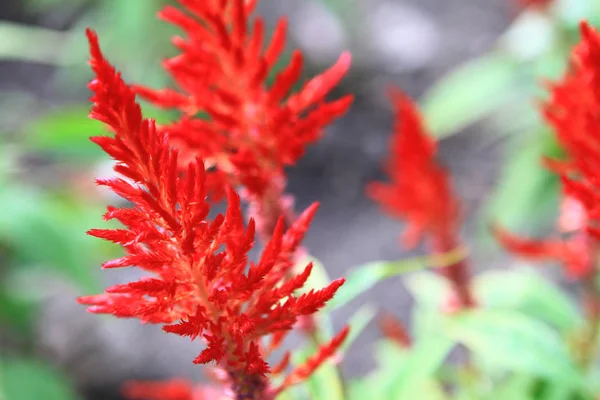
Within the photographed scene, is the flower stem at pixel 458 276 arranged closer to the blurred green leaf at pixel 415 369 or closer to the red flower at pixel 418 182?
the red flower at pixel 418 182

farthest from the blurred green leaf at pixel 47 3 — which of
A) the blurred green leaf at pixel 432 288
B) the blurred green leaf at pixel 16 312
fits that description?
the blurred green leaf at pixel 432 288

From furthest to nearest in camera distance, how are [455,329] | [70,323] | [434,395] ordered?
[70,323], [434,395], [455,329]

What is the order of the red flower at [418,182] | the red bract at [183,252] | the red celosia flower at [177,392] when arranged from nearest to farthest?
the red bract at [183,252] → the red celosia flower at [177,392] → the red flower at [418,182]

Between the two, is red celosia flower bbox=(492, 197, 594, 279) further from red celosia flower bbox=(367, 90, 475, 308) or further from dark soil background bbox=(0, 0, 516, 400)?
dark soil background bbox=(0, 0, 516, 400)

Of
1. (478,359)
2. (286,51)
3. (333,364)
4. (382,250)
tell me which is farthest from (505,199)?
(286,51)

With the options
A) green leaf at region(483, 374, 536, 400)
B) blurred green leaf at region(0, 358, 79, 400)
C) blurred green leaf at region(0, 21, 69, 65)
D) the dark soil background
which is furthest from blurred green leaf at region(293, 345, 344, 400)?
blurred green leaf at region(0, 21, 69, 65)

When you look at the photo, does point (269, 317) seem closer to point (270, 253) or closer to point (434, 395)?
point (270, 253)
